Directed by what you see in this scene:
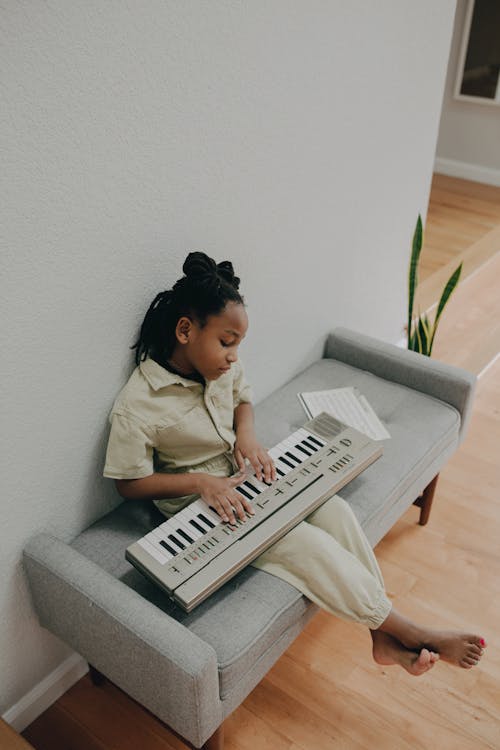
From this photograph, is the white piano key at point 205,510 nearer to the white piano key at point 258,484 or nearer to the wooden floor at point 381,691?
the white piano key at point 258,484

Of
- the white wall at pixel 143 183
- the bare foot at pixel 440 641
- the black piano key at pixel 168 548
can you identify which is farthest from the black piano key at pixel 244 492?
the bare foot at pixel 440 641

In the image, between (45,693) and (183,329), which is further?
(45,693)

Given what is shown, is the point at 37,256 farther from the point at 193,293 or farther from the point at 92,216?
the point at 193,293

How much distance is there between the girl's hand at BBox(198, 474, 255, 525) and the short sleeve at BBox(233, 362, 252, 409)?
305mm

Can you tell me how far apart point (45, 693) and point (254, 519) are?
746mm

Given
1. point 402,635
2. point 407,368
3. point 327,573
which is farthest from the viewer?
point 407,368

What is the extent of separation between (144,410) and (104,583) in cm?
40

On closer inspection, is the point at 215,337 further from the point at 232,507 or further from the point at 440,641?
the point at 440,641

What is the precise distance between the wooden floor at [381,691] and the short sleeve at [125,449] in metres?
0.67

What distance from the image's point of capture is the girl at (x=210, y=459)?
61.9 inches

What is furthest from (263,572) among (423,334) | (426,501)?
(423,334)

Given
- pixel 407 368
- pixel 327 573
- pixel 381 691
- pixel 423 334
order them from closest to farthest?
pixel 327 573, pixel 381 691, pixel 407 368, pixel 423 334

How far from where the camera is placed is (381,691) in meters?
1.81

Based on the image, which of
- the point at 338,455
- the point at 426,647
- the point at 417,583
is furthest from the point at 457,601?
the point at 338,455
